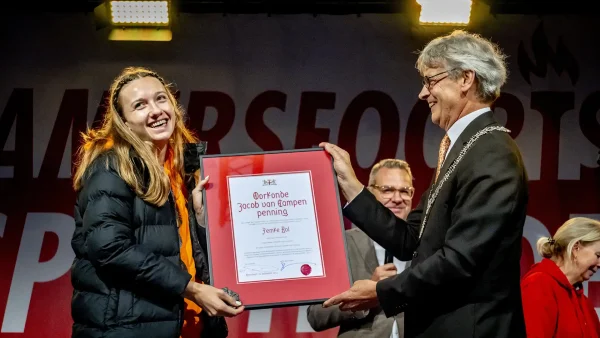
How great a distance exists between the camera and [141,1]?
5.38 metres

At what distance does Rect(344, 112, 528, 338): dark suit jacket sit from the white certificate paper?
0.50 m

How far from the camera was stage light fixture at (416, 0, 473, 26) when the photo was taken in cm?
539

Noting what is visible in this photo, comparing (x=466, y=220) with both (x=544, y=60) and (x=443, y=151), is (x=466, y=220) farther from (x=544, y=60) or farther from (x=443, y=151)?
(x=544, y=60)

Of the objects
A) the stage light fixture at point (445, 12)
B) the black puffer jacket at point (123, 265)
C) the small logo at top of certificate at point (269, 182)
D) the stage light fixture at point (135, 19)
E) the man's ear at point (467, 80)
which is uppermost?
the stage light fixture at point (135, 19)

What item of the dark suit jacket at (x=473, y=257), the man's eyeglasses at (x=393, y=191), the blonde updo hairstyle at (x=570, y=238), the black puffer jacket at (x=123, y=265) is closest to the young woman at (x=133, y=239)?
the black puffer jacket at (x=123, y=265)

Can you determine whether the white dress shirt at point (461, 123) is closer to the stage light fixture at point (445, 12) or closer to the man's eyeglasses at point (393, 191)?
the man's eyeglasses at point (393, 191)

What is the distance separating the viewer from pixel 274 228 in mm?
2959

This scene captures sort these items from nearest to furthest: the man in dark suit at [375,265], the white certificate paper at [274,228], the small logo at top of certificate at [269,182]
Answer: the white certificate paper at [274,228]
the small logo at top of certificate at [269,182]
the man in dark suit at [375,265]

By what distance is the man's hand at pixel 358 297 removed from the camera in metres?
2.68

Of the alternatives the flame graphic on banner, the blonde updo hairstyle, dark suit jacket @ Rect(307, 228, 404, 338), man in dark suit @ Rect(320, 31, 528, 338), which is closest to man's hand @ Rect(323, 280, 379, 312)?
man in dark suit @ Rect(320, 31, 528, 338)

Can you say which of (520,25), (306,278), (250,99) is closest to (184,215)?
(306,278)

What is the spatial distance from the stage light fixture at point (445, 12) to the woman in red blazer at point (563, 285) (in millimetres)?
1684

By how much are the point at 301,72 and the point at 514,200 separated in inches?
135

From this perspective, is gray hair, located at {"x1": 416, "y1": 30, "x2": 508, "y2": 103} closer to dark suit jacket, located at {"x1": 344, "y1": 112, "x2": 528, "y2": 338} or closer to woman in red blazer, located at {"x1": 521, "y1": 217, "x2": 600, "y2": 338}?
dark suit jacket, located at {"x1": 344, "y1": 112, "x2": 528, "y2": 338}
